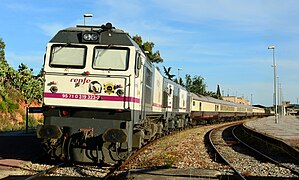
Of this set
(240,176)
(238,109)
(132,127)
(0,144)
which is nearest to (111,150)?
(132,127)

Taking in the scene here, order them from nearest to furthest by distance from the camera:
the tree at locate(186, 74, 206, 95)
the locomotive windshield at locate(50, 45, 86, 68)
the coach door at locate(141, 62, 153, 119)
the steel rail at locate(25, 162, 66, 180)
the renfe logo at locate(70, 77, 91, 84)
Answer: the steel rail at locate(25, 162, 66, 180) → the renfe logo at locate(70, 77, 91, 84) → the locomotive windshield at locate(50, 45, 86, 68) → the coach door at locate(141, 62, 153, 119) → the tree at locate(186, 74, 206, 95)

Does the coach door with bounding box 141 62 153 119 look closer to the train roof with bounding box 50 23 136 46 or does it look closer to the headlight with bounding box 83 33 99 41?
the train roof with bounding box 50 23 136 46

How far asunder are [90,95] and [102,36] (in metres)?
1.63

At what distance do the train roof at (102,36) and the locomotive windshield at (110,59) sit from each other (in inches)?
8.5

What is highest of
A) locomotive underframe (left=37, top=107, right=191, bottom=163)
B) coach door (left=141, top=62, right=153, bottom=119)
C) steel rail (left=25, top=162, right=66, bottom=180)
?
coach door (left=141, top=62, right=153, bottom=119)

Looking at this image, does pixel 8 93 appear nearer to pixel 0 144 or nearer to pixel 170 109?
pixel 170 109

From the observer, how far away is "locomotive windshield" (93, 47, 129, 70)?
1061cm

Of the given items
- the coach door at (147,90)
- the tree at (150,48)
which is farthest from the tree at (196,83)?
the coach door at (147,90)

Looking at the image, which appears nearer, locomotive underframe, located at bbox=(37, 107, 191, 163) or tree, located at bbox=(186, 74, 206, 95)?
locomotive underframe, located at bbox=(37, 107, 191, 163)

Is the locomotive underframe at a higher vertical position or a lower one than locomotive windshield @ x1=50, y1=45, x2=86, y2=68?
lower

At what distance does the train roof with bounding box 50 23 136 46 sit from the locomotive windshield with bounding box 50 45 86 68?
0.19 metres

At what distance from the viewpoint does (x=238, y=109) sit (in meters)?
67.6

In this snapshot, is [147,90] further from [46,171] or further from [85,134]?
[46,171]

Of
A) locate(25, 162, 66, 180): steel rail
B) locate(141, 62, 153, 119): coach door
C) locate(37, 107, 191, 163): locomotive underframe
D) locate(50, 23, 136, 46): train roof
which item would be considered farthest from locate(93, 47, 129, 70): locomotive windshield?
locate(25, 162, 66, 180): steel rail
